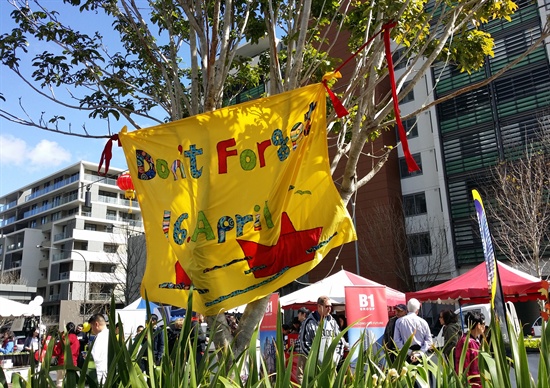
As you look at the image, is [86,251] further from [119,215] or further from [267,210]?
[267,210]

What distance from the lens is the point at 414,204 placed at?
29938mm

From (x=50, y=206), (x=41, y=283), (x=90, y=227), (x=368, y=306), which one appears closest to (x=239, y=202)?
(x=368, y=306)

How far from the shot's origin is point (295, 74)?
5406 millimetres

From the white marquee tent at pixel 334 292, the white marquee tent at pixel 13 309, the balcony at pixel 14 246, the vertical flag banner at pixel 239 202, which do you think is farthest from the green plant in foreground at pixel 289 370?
the balcony at pixel 14 246

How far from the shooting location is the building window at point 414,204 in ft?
97.0

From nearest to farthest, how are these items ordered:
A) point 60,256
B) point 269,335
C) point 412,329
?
point 412,329
point 269,335
point 60,256

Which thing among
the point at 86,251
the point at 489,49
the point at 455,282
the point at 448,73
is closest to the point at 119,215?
the point at 86,251

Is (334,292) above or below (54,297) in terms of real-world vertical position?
below

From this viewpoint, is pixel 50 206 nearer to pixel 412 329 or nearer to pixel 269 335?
pixel 269 335

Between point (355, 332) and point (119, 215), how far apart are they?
190 feet

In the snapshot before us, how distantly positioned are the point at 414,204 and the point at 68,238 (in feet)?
140

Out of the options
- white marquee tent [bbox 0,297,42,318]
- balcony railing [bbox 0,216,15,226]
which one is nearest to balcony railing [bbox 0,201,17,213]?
balcony railing [bbox 0,216,15,226]

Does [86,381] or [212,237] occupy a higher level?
[212,237]

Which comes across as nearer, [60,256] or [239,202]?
[239,202]
